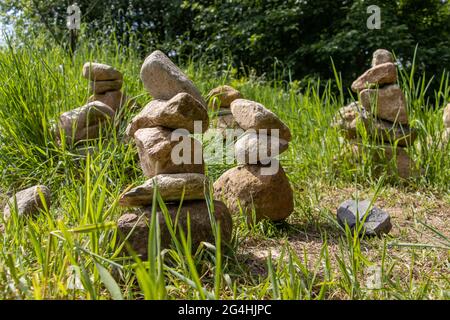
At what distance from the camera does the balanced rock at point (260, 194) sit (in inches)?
83.3

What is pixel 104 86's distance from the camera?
10.2 feet

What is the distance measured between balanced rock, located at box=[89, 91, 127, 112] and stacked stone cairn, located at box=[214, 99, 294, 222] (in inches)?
49.8

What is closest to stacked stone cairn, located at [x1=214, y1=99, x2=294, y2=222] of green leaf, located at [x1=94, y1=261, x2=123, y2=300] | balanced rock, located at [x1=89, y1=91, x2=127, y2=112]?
green leaf, located at [x1=94, y1=261, x2=123, y2=300]

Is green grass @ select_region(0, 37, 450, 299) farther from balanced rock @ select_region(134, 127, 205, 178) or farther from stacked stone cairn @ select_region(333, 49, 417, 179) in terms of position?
balanced rock @ select_region(134, 127, 205, 178)

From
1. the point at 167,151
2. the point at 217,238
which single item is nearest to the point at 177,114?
the point at 167,151

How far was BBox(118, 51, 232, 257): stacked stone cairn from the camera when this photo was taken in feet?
5.20

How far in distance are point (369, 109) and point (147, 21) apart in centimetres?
840

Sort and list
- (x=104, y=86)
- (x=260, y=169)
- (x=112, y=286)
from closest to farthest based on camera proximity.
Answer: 1. (x=112, y=286)
2. (x=260, y=169)
3. (x=104, y=86)

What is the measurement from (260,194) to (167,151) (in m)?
0.63

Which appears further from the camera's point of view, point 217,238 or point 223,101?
point 223,101

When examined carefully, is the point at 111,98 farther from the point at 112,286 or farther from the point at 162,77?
the point at 112,286

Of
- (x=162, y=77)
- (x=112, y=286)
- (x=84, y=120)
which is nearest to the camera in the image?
(x=112, y=286)

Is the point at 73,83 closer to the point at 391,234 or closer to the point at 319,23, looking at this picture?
the point at 391,234
